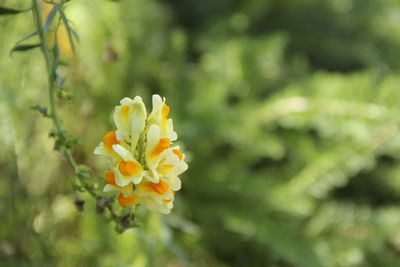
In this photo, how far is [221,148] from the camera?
4.31 ft

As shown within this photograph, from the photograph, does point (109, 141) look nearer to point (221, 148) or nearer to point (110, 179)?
point (110, 179)

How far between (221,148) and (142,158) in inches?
35.3

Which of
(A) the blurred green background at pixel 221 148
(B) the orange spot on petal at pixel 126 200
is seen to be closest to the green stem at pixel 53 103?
(B) the orange spot on petal at pixel 126 200

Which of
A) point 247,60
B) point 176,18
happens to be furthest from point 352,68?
point 176,18

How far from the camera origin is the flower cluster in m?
0.40

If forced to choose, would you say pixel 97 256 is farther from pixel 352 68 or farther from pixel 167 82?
pixel 352 68

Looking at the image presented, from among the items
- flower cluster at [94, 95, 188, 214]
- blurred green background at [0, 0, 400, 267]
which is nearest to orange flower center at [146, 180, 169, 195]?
flower cluster at [94, 95, 188, 214]

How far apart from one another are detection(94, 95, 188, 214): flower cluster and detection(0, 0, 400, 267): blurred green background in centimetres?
43

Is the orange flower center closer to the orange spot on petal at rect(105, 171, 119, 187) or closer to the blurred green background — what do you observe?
the orange spot on petal at rect(105, 171, 119, 187)

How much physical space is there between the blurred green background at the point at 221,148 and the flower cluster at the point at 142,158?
1.42ft

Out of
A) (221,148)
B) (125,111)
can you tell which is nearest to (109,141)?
(125,111)

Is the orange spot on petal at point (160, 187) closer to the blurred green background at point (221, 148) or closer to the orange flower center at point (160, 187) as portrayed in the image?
the orange flower center at point (160, 187)

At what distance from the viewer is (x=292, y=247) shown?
40.4 inches

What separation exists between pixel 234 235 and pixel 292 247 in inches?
6.6
